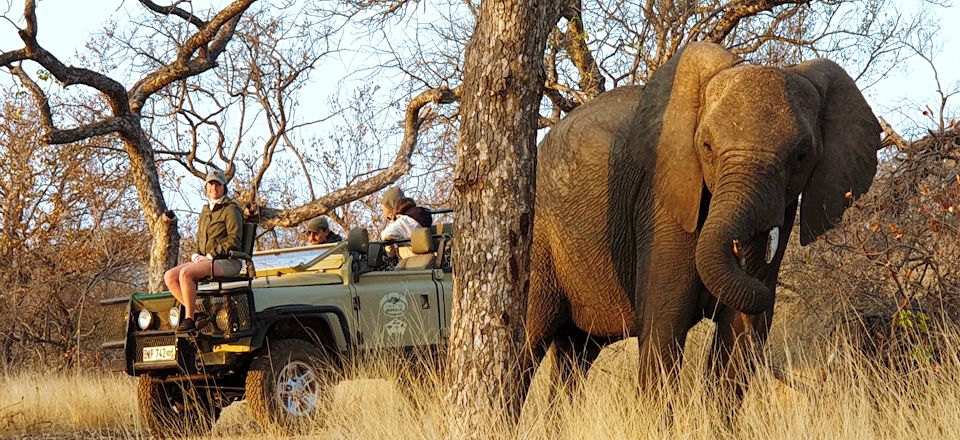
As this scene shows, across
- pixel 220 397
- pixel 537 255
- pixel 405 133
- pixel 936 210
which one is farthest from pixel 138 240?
pixel 936 210

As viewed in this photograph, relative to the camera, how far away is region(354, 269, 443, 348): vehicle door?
33.4ft

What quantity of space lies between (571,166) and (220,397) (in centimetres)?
333

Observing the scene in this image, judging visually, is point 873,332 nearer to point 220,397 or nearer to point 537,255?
point 537,255

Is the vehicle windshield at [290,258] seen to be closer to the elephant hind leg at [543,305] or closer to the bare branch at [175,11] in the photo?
the elephant hind leg at [543,305]

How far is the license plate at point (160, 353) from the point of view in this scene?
9281mm

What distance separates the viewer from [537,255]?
339 inches

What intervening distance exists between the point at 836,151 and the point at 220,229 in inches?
191

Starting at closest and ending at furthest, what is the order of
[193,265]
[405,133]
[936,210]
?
1. [936,210]
2. [193,265]
3. [405,133]

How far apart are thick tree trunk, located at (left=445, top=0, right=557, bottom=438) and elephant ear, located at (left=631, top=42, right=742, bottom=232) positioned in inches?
43.0

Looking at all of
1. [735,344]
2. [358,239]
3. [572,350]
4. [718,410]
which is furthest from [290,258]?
[718,410]

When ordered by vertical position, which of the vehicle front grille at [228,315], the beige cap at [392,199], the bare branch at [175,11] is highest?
the bare branch at [175,11]

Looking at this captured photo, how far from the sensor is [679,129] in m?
7.12

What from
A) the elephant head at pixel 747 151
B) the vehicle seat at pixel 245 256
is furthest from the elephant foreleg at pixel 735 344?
the vehicle seat at pixel 245 256

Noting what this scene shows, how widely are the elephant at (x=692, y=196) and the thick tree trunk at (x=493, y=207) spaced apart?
1.04 meters
